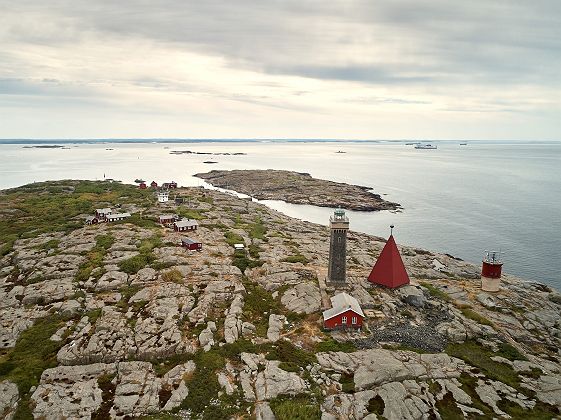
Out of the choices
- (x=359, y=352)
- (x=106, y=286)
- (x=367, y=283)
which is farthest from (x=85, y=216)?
(x=359, y=352)

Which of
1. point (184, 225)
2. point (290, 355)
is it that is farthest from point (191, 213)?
point (290, 355)

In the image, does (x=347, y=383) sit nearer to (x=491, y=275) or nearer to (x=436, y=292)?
(x=436, y=292)

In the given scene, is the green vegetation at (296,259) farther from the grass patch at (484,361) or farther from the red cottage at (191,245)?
the grass patch at (484,361)

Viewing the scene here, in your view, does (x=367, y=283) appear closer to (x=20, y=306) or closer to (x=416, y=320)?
(x=416, y=320)

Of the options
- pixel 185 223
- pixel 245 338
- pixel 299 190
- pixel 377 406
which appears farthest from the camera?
pixel 299 190

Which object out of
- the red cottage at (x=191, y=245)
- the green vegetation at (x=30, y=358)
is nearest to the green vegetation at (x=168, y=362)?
the green vegetation at (x=30, y=358)

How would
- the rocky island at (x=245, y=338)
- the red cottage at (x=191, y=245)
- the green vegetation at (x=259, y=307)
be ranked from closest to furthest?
the rocky island at (x=245, y=338) < the green vegetation at (x=259, y=307) < the red cottage at (x=191, y=245)
